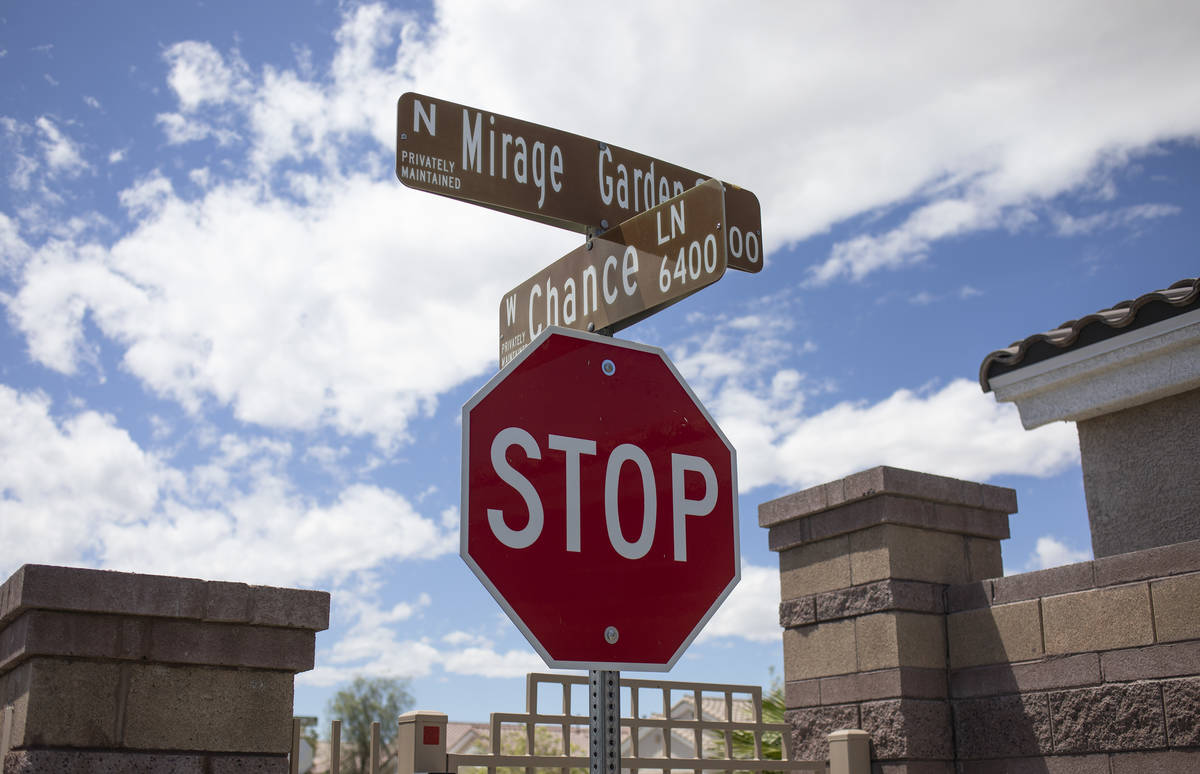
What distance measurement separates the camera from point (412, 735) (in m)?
4.69

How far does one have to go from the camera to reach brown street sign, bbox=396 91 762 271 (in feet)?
12.1

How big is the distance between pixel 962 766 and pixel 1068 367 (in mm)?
3141

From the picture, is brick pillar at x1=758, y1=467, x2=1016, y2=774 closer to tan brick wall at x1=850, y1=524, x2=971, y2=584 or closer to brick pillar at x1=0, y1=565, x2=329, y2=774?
tan brick wall at x1=850, y1=524, x2=971, y2=584

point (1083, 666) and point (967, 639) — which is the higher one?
point (967, 639)

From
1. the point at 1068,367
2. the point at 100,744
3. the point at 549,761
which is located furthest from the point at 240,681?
the point at 1068,367

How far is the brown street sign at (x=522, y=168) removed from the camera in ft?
12.1

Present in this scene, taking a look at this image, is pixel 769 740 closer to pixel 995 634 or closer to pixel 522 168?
pixel 995 634

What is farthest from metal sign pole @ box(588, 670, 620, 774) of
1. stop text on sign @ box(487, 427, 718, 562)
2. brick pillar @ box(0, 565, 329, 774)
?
brick pillar @ box(0, 565, 329, 774)

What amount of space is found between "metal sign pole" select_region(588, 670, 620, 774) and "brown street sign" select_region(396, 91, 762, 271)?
177cm

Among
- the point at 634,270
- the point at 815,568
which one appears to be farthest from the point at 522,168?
the point at 815,568

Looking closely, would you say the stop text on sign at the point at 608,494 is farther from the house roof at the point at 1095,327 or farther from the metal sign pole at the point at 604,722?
the house roof at the point at 1095,327

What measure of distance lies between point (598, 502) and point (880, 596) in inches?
146

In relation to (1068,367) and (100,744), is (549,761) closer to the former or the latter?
(100,744)

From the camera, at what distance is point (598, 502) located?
2727 millimetres
